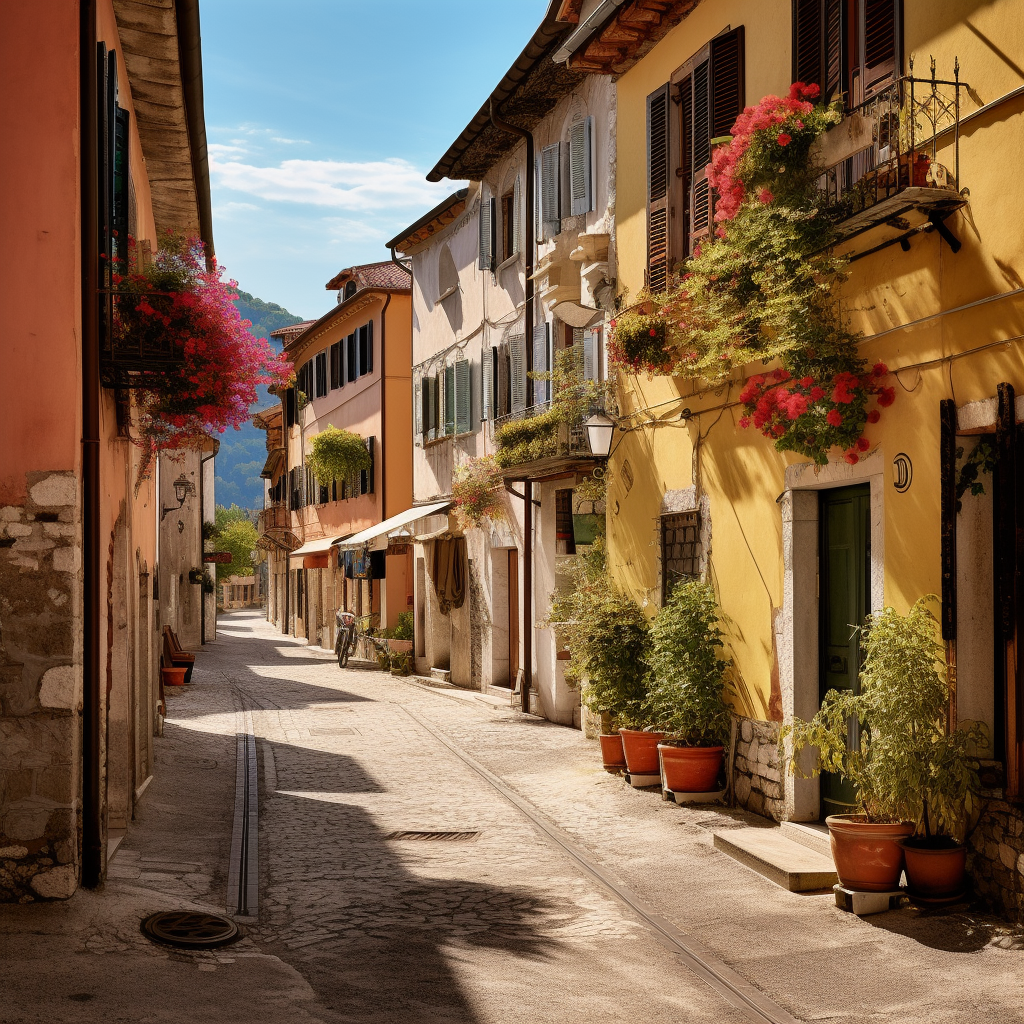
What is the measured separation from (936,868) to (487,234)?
50.6 feet

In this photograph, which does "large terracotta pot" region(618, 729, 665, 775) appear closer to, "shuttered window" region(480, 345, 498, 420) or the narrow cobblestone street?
the narrow cobblestone street

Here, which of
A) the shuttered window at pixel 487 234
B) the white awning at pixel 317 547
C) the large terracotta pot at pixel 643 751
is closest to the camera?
the large terracotta pot at pixel 643 751

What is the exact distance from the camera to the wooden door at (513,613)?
20.1m

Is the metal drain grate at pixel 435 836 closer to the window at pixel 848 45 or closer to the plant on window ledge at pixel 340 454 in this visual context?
the window at pixel 848 45

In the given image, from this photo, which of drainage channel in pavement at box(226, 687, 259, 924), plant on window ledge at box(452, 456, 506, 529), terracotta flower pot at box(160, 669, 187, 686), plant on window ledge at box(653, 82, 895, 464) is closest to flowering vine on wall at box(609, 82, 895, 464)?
plant on window ledge at box(653, 82, 895, 464)

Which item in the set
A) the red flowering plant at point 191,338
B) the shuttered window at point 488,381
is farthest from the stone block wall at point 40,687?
the shuttered window at point 488,381

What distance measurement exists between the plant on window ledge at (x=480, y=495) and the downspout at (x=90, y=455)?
12.4m

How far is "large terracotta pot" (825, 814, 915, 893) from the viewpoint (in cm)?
706

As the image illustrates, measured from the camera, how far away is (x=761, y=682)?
10.1 m

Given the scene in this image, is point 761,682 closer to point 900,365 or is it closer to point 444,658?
point 900,365

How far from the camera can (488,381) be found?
20.7 m

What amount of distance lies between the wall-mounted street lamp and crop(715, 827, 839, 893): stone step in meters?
20.8

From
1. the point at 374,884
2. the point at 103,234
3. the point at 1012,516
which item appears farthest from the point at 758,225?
the point at 374,884

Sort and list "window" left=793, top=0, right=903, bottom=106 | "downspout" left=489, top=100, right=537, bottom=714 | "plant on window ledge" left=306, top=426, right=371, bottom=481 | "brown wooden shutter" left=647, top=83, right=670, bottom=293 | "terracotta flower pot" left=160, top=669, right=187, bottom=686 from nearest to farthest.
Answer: "window" left=793, top=0, right=903, bottom=106
"brown wooden shutter" left=647, top=83, right=670, bottom=293
"downspout" left=489, top=100, right=537, bottom=714
"terracotta flower pot" left=160, top=669, right=187, bottom=686
"plant on window ledge" left=306, top=426, right=371, bottom=481
